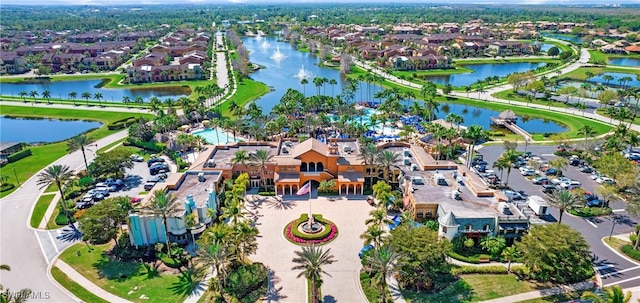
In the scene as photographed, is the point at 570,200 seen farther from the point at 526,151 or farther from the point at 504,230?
the point at 526,151

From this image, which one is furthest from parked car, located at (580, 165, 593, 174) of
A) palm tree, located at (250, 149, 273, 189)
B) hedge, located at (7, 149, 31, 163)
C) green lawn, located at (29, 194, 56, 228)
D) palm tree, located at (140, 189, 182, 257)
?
hedge, located at (7, 149, 31, 163)

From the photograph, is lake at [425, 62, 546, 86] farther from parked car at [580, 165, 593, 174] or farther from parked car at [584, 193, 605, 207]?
parked car at [584, 193, 605, 207]

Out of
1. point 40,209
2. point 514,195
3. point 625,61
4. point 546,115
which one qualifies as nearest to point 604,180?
point 514,195

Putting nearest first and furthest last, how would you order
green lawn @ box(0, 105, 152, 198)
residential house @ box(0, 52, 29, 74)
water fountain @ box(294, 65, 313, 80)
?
1. green lawn @ box(0, 105, 152, 198)
2. water fountain @ box(294, 65, 313, 80)
3. residential house @ box(0, 52, 29, 74)

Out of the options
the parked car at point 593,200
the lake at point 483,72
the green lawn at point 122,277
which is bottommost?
the lake at point 483,72

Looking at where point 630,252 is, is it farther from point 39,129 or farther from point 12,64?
point 12,64

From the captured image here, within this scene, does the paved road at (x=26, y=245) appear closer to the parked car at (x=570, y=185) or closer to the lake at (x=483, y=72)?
the parked car at (x=570, y=185)

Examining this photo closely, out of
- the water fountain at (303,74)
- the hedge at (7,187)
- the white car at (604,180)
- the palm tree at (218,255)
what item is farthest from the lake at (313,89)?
the palm tree at (218,255)

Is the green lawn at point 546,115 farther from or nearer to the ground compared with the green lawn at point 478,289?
farther from the ground
